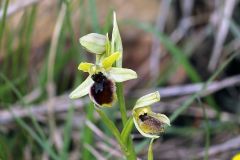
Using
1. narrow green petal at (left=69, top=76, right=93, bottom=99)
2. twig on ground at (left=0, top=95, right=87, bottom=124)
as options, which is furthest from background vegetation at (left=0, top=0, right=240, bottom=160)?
narrow green petal at (left=69, top=76, right=93, bottom=99)

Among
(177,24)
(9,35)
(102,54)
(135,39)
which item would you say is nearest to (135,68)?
(135,39)

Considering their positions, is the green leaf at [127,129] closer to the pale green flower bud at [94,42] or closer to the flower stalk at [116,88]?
the flower stalk at [116,88]

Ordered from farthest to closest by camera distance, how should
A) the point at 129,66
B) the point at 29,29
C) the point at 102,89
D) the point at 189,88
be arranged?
the point at 129,66
the point at 189,88
the point at 29,29
the point at 102,89

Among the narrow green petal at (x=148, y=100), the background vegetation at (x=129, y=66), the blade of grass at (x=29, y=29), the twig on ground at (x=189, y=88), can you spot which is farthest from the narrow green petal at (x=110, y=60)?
the twig on ground at (x=189, y=88)

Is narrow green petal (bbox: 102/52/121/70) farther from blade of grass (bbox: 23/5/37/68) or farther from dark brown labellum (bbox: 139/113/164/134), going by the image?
blade of grass (bbox: 23/5/37/68)

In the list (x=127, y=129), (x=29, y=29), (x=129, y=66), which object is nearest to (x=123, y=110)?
(x=127, y=129)

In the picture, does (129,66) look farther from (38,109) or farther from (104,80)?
(104,80)

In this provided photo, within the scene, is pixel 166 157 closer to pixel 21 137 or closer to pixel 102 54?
pixel 21 137
